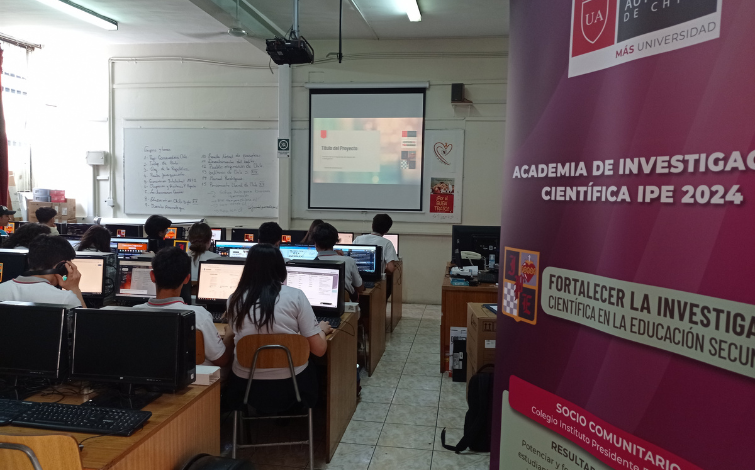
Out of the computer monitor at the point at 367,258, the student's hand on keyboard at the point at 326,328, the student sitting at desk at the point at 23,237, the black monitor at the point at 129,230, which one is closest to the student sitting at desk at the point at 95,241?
the student sitting at desk at the point at 23,237

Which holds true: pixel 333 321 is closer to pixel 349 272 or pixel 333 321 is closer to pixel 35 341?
pixel 349 272

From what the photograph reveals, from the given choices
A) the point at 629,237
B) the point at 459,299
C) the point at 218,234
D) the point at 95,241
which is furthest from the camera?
the point at 218,234

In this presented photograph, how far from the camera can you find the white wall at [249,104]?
6.88 m

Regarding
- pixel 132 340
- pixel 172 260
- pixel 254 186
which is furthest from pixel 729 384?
pixel 254 186

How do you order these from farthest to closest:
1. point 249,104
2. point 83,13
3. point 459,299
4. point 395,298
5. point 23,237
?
1. point 249,104
2. point 83,13
3. point 395,298
4. point 459,299
5. point 23,237

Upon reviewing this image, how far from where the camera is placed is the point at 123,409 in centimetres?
170

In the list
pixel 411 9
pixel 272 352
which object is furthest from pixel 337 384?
pixel 411 9

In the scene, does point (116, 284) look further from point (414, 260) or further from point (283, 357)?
point (414, 260)

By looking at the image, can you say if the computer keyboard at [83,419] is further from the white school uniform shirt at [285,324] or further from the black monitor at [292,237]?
the black monitor at [292,237]

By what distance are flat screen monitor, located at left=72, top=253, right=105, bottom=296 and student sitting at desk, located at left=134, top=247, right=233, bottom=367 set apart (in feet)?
3.95

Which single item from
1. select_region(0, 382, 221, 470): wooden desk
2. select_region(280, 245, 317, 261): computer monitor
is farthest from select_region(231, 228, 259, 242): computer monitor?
select_region(0, 382, 221, 470): wooden desk

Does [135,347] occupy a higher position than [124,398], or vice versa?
[135,347]

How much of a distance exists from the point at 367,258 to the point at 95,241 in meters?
2.21

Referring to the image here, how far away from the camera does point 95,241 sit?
3.91 m
